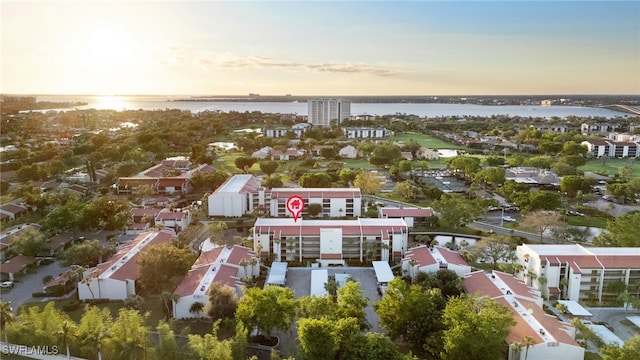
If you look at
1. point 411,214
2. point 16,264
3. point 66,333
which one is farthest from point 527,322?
point 16,264

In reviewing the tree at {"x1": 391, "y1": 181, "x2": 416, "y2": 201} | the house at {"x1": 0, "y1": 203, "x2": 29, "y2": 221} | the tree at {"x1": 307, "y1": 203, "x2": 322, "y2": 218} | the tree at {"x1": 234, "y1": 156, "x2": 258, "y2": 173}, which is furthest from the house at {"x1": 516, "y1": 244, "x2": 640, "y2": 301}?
the tree at {"x1": 234, "y1": 156, "x2": 258, "y2": 173}

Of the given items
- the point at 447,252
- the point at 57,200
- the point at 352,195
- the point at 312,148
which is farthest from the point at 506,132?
the point at 57,200

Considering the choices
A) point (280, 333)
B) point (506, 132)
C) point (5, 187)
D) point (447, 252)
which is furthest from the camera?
point (506, 132)

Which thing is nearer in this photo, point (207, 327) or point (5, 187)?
point (207, 327)

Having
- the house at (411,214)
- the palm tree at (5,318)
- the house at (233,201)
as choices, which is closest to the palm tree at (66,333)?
the palm tree at (5,318)

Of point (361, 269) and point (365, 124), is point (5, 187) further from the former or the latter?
point (365, 124)

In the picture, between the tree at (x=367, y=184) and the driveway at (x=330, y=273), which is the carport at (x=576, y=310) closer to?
the driveway at (x=330, y=273)

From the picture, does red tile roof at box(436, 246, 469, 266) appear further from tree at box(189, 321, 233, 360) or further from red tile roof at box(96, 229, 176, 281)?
red tile roof at box(96, 229, 176, 281)
